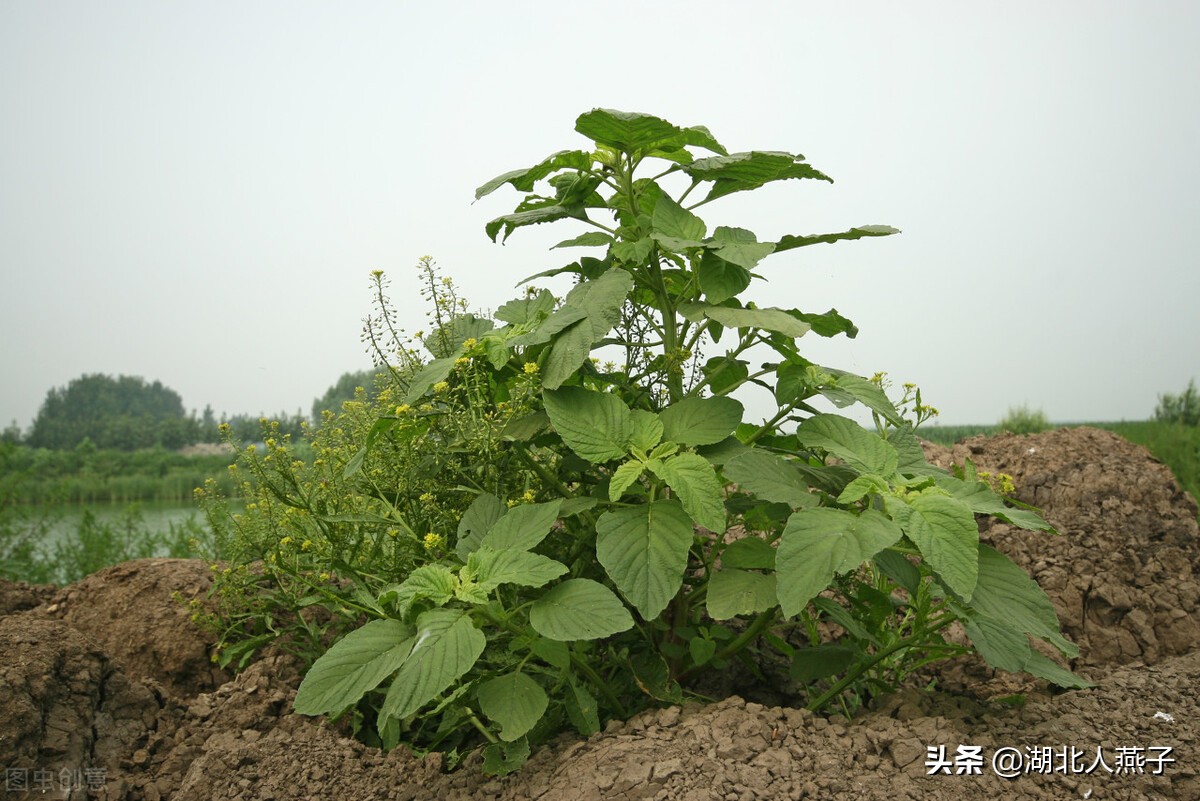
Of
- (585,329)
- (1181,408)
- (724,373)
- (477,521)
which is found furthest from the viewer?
(1181,408)

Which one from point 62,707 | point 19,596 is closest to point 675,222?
point 62,707

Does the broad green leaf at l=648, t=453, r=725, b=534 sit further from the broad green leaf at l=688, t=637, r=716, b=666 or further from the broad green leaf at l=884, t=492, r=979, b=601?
the broad green leaf at l=688, t=637, r=716, b=666

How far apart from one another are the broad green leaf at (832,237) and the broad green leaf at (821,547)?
2.18ft

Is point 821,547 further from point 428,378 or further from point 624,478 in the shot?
point 428,378

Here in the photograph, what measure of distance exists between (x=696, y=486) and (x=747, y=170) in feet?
2.62

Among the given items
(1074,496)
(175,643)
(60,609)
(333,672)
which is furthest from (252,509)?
(1074,496)

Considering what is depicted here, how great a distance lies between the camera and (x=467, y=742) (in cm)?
229

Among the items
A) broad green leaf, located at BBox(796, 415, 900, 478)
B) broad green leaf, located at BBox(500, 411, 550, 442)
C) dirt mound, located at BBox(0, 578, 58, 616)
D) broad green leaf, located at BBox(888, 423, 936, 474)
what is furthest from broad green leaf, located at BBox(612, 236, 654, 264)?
dirt mound, located at BBox(0, 578, 58, 616)

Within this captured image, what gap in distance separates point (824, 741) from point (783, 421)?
743 millimetres

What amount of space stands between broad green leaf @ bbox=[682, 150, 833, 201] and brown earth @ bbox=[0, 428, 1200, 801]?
1177 mm

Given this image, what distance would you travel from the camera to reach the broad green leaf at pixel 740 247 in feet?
6.02

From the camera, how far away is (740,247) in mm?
1906

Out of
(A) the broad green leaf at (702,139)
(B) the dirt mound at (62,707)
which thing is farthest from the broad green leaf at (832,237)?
(B) the dirt mound at (62,707)

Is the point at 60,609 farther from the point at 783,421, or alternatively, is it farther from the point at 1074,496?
the point at 1074,496
